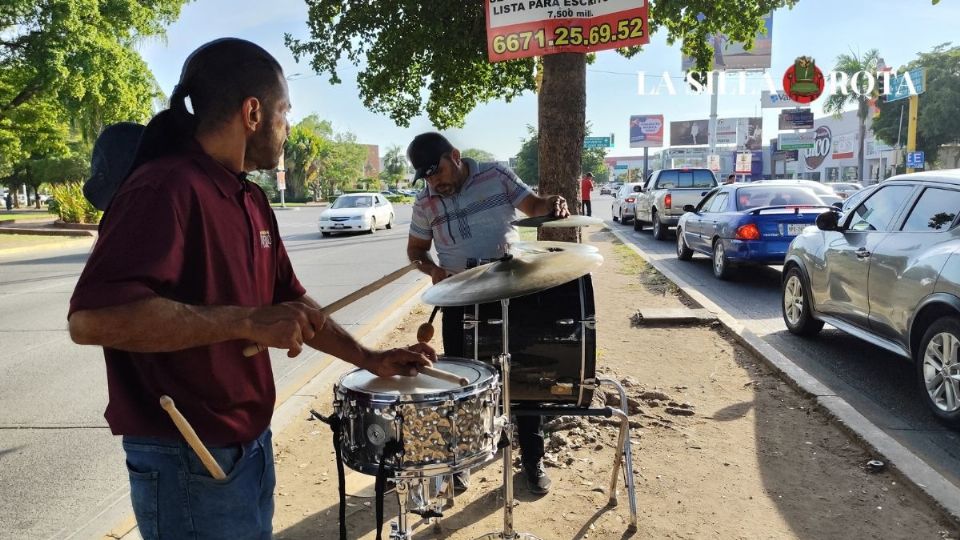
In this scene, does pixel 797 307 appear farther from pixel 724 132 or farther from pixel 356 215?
pixel 724 132

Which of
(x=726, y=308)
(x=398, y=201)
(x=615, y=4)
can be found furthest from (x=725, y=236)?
(x=398, y=201)

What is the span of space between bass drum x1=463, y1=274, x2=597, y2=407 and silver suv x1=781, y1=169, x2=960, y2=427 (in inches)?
112

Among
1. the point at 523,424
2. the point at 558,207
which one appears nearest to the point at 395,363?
the point at 523,424

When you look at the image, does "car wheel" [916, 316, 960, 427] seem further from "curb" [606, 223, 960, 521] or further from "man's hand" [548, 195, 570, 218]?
"man's hand" [548, 195, 570, 218]

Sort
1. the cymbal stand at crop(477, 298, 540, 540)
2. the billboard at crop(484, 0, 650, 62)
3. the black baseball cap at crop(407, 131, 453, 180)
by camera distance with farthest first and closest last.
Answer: the billboard at crop(484, 0, 650, 62)
the black baseball cap at crop(407, 131, 453, 180)
the cymbal stand at crop(477, 298, 540, 540)

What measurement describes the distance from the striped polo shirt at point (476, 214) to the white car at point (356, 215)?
18.9 m

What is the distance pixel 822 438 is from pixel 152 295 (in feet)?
13.8

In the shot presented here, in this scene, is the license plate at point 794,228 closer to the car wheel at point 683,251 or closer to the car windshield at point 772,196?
the car windshield at point 772,196

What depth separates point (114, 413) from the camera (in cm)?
170

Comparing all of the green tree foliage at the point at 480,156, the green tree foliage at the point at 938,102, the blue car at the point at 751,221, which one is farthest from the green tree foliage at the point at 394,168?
the blue car at the point at 751,221

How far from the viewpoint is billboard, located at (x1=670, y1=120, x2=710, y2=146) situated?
315 feet

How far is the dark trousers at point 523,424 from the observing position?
12.0 feet

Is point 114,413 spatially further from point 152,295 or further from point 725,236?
→ point 725,236

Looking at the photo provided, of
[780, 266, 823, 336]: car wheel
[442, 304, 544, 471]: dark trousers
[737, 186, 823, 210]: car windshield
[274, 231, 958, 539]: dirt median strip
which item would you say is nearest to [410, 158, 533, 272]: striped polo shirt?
[442, 304, 544, 471]: dark trousers
